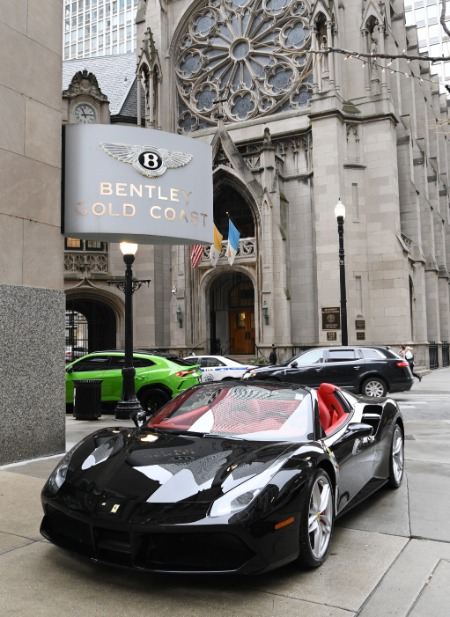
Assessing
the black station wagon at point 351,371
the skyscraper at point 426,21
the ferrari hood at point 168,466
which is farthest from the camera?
Result: the skyscraper at point 426,21

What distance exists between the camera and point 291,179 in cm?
2822

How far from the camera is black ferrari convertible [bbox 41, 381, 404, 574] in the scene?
3.43 meters

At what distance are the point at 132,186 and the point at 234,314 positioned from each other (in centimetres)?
2272

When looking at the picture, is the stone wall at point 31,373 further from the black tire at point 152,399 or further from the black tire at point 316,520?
the black tire at point 152,399

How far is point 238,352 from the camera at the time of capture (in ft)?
104

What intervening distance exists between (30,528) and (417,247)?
28111mm

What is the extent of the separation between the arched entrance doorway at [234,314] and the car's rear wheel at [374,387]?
15.4 m

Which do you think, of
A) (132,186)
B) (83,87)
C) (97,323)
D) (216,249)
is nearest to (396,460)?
(132,186)

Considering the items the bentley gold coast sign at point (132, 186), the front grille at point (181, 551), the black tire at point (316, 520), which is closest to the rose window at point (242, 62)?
the bentley gold coast sign at point (132, 186)

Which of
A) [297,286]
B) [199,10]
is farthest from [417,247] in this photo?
[199,10]

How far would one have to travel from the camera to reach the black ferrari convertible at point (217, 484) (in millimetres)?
3426

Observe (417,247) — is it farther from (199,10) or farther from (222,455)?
(222,455)

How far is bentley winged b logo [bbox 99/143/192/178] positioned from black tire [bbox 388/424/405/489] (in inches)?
213

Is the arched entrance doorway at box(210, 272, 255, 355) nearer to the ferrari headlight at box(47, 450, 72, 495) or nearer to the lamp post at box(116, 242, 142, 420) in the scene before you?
the lamp post at box(116, 242, 142, 420)
